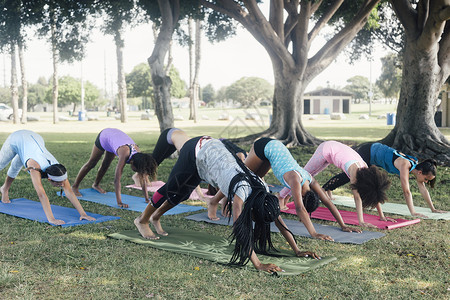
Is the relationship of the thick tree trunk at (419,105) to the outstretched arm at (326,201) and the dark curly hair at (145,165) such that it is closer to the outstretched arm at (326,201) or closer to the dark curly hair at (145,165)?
the outstretched arm at (326,201)

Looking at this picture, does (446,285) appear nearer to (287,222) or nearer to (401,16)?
(287,222)

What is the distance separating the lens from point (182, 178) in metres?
4.21

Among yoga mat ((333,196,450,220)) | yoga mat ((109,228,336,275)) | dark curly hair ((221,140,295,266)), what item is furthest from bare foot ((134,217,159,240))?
yoga mat ((333,196,450,220))

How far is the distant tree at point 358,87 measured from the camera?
259ft

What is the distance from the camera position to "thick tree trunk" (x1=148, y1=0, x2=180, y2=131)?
1115 centimetres

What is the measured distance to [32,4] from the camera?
11820 millimetres

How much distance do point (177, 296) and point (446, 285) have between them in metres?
1.97

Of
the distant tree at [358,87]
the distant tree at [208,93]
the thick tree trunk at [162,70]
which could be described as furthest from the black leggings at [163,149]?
the distant tree at [358,87]

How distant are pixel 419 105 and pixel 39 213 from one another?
27.3ft

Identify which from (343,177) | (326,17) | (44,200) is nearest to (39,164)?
(44,200)

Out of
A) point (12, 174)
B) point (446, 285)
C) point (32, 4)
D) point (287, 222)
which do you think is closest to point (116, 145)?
point (12, 174)

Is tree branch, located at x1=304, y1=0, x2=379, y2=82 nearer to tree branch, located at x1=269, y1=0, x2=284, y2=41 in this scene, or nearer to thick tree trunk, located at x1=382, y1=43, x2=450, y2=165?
tree branch, located at x1=269, y1=0, x2=284, y2=41

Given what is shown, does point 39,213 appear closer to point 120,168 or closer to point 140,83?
point 120,168

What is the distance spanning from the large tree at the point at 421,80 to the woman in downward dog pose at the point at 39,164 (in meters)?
7.51
